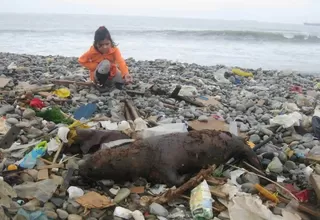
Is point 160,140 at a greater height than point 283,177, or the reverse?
point 160,140

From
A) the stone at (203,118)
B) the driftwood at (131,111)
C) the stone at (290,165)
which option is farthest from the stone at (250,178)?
the driftwood at (131,111)

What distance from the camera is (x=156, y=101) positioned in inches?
227

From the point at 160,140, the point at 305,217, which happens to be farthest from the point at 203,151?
the point at 305,217

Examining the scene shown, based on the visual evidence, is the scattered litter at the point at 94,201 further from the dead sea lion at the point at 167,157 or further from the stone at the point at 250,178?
the stone at the point at 250,178

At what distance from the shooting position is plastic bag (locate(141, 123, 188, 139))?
13.1 feet

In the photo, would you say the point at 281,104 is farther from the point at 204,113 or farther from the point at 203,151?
the point at 203,151

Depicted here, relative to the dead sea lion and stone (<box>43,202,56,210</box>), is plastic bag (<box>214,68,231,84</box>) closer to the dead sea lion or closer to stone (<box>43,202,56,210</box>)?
the dead sea lion

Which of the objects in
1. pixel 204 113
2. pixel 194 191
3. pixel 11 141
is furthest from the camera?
pixel 204 113

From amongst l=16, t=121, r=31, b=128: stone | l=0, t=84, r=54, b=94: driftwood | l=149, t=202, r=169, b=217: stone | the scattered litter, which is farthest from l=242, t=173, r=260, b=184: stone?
l=0, t=84, r=54, b=94: driftwood

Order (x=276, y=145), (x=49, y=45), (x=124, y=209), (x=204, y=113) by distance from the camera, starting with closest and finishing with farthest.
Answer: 1. (x=124, y=209)
2. (x=276, y=145)
3. (x=204, y=113)
4. (x=49, y=45)

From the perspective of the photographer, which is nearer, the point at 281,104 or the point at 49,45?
the point at 281,104

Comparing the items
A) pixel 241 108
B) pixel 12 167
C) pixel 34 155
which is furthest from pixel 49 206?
pixel 241 108

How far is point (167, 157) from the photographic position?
3.37m

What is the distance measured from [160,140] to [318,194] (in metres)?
1.46
